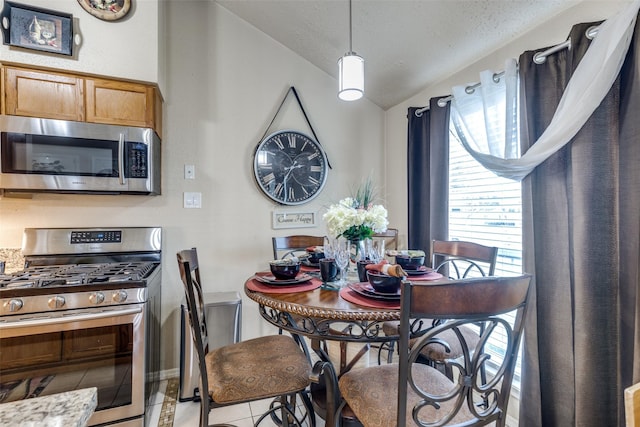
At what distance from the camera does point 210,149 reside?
2504mm

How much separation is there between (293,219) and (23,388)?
Result: 6.44 feet

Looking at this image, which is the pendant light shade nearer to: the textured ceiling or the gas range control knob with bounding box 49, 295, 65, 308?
the textured ceiling

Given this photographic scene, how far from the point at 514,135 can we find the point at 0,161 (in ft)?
9.79

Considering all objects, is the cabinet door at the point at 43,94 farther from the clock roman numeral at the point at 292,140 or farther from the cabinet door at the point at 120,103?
the clock roman numeral at the point at 292,140

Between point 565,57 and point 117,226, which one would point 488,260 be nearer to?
point 565,57

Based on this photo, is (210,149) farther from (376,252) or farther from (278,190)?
(376,252)

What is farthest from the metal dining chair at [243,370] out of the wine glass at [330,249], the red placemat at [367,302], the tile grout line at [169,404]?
the tile grout line at [169,404]

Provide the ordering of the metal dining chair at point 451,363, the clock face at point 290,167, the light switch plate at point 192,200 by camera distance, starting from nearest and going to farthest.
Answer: the metal dining chair at point 451,363 → the light switch plate at point 192,200 → the clock face at point 290,167

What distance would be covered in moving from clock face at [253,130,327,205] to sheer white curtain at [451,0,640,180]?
49.2 inches

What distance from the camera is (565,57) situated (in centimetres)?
148

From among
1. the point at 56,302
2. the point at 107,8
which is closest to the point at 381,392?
the point at 56,302

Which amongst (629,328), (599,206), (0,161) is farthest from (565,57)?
(0,161)

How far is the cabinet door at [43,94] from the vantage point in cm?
177

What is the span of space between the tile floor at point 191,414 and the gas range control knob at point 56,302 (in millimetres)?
923
